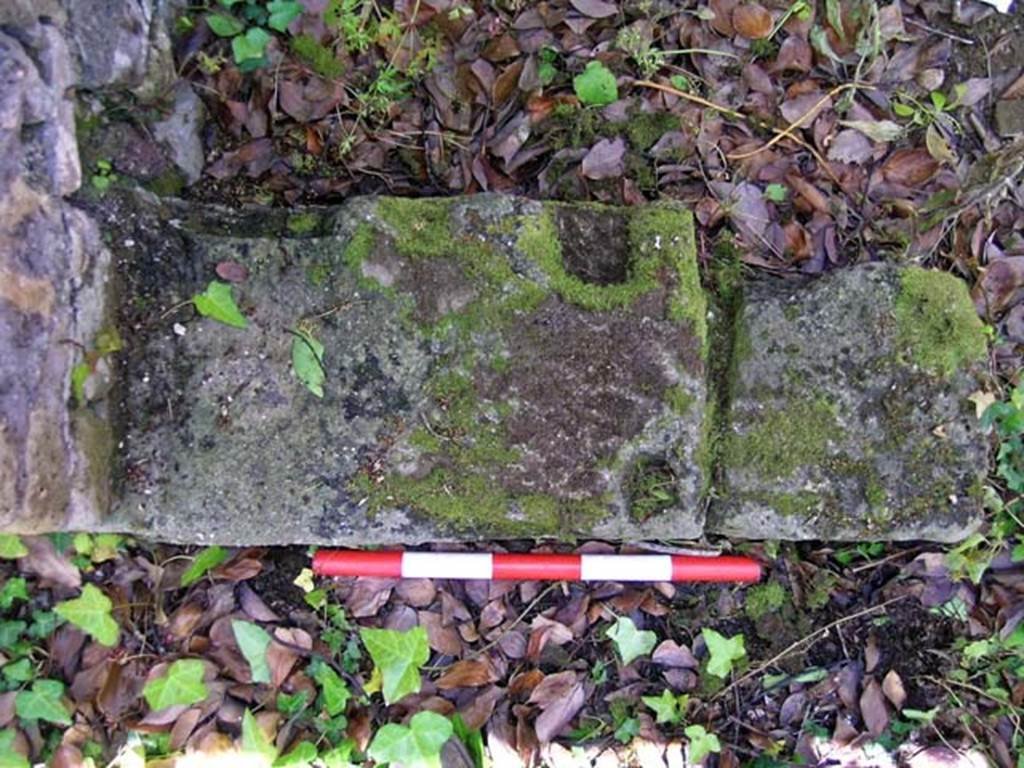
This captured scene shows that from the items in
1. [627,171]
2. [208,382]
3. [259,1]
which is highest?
[259,1]

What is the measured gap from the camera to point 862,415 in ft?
6.98

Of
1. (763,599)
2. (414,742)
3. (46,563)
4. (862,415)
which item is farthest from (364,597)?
(862,415)

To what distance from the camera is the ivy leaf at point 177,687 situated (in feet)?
7.52

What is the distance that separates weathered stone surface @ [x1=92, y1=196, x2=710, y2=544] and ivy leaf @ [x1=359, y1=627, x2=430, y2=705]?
35cm

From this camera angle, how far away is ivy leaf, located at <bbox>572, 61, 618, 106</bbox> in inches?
96.0

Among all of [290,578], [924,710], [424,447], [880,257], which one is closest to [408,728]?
[290,578]

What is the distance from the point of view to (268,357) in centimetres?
200

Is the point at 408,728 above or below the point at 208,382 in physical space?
below

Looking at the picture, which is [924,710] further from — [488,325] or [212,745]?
[212,745]

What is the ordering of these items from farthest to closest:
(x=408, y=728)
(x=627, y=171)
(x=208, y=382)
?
(x=627, y=171) < (x=408, y=728) < (x=208, y=382)

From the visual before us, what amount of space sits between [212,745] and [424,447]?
1.01 m

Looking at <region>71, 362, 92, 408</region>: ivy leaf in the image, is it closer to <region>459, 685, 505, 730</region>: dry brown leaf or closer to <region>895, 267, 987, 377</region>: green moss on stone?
<region>459, 685, 505, 730</region>: dry brown leaf

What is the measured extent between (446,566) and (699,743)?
81 cm

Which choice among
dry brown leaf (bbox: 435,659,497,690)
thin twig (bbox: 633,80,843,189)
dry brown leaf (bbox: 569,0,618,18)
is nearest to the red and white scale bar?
dry brown leaf (bbox: 435,659,497,690)
